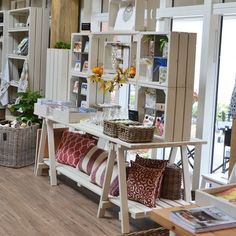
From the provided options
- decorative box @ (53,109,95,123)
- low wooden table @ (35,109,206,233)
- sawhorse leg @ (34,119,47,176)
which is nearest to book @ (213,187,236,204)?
low wooden table @ (35,109,206,233)

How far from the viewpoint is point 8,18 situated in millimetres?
7059

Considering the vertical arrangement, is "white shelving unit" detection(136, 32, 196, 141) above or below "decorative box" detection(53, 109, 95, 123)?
above

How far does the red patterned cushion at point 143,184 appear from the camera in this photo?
371 centimetres

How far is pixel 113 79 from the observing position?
13.9 feet

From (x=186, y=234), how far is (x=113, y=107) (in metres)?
2.76

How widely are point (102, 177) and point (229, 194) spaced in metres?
1.95

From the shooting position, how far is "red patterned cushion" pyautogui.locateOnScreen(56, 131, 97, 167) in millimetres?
4816

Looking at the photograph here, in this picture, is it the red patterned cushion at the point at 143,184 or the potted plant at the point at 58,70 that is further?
the potted plant at the point at 58,70

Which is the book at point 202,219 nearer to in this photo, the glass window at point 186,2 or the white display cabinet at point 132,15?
the white display cabinet at point 132,15

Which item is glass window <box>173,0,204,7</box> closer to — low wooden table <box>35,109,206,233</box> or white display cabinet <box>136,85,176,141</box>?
white display cabinet <box>136,85,176,141</box>

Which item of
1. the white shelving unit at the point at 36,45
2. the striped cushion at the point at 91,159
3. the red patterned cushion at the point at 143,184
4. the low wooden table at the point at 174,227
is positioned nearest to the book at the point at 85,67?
the striped cushion at the point at 91,159

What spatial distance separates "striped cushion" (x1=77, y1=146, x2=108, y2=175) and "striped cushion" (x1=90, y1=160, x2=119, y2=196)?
0.08 meters

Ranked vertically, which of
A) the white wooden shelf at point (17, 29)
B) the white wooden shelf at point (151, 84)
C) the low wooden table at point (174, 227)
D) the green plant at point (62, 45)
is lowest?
the low wooden table at point (174, 227)

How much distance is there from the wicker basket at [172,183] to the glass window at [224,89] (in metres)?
0.65
